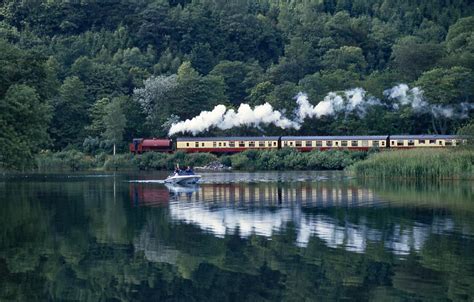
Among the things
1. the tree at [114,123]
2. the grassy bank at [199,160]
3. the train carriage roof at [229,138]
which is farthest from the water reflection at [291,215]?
the tree at [114,123]

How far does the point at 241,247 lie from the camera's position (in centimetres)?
3036

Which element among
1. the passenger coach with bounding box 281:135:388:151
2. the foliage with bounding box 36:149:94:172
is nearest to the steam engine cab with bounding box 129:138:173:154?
the foliage with bounding box 36:149:94:172

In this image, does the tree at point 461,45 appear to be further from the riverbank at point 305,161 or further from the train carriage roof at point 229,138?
the riverbank at point 305,161

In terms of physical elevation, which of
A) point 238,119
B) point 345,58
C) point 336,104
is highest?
point 345,58

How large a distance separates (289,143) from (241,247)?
215ft

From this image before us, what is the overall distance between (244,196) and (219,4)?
424 ft

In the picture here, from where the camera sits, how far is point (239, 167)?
9369 centimetres

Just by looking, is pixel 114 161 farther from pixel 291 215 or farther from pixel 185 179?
pixel 291 215

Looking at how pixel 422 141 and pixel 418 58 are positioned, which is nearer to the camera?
pixel 422 141

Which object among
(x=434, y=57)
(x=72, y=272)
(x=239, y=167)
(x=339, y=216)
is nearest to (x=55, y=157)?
(x=239, y=167)

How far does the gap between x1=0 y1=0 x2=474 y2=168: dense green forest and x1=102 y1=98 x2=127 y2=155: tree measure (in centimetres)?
16

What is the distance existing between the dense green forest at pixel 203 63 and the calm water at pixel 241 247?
19.4m

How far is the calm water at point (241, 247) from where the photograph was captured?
78.0ft

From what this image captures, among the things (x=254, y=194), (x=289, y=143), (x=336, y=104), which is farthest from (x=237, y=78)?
(x=254, y=194)
